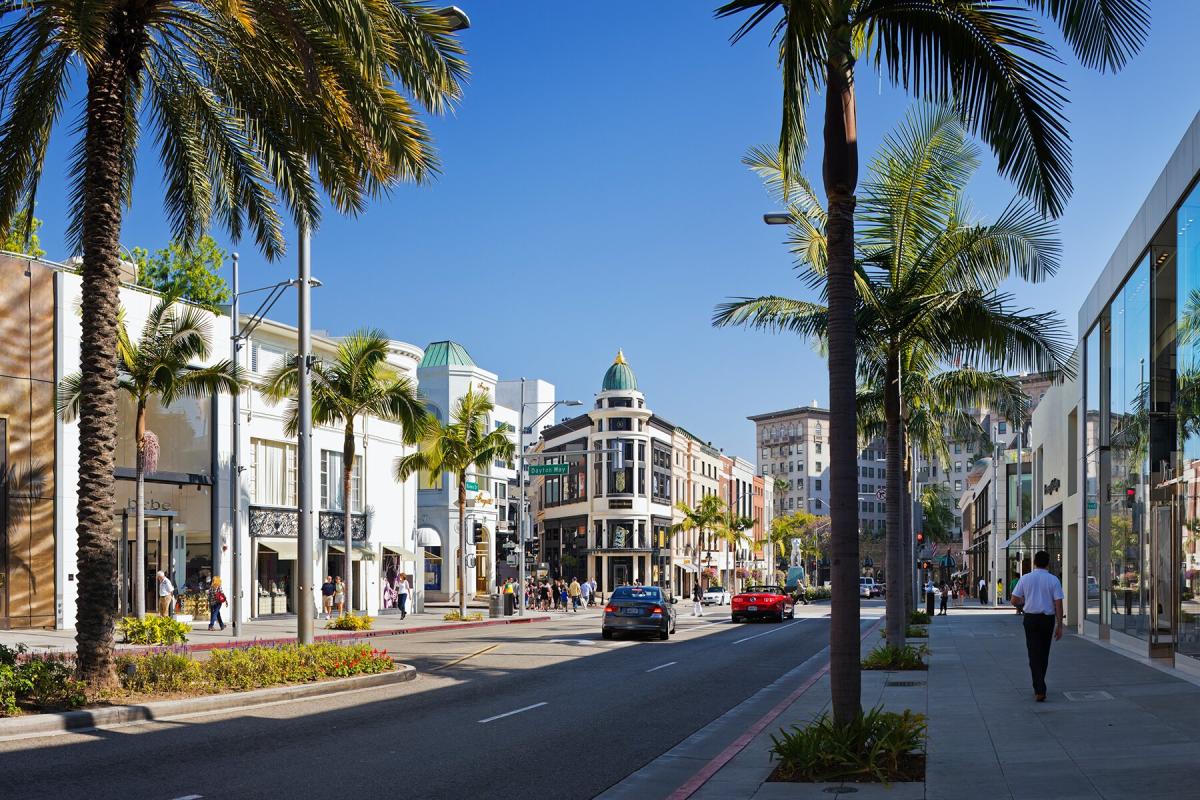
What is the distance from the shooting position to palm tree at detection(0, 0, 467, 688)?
594 inches

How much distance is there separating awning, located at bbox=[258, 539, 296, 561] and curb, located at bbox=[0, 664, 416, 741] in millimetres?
25847

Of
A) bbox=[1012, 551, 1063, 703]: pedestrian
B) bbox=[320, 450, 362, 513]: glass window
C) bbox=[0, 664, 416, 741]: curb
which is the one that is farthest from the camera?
bbox=[320, 450, 362, 513]: glass window

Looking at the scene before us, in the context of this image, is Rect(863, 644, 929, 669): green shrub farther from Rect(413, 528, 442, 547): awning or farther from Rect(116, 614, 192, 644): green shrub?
Rect(413, 528, 442, 547): awning

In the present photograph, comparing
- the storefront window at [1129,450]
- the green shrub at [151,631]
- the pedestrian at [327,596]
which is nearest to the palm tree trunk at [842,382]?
the storefront window at [1129,450]

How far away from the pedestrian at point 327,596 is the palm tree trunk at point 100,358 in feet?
90.9

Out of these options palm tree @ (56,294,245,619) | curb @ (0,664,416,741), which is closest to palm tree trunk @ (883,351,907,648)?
curb @ (0,664,416,741)

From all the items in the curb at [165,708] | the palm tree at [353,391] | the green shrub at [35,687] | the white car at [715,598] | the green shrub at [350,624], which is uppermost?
the palm tree at [353,391]

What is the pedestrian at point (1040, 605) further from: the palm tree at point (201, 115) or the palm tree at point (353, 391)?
the palm tree at point (353, 391)

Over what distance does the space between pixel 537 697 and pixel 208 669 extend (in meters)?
4.96

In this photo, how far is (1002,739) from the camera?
41.3ft

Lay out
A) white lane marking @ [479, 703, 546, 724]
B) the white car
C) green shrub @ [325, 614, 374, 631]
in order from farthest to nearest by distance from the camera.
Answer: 1. the white car
2. green shrub @ [325, 614, 374, 631]
3. white lane marking @ [479, 703, 546, 724]

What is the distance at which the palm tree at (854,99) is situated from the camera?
10914 mm

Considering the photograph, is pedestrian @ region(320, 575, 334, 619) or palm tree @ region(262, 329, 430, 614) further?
pedestrian @ region(320, 575, 334, 619)

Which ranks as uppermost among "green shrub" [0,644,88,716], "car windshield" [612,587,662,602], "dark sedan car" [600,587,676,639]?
"green shrub" [0,644,88,716]
